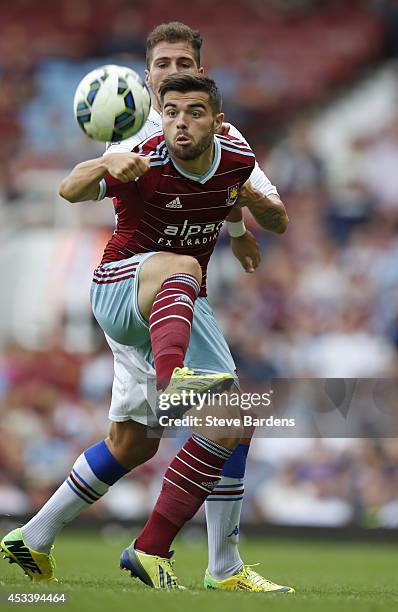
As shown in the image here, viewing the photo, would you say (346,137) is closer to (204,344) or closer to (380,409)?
(380,409)

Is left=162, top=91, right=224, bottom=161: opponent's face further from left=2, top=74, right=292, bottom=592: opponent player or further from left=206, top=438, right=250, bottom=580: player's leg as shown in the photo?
left=206, top=438, right=250, bottom=580: player's leg

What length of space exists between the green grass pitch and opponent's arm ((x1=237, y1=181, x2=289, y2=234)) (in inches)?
71.3

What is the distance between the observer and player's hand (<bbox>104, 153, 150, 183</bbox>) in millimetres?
4910

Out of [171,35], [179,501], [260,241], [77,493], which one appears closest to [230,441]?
[179,501]

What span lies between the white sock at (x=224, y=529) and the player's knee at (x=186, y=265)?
1072 mm

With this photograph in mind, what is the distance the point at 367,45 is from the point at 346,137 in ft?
5.34

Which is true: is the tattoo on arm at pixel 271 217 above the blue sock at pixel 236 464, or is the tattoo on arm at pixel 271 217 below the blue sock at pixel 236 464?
above

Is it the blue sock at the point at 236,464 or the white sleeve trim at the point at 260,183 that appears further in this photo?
the white sleeve trim at the point at 260,183

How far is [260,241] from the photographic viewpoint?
13773 millimetres

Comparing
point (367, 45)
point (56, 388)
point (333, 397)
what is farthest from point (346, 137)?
point (333, 397)

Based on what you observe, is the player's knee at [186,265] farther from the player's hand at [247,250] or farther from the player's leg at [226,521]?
the player's hand at [247,250]

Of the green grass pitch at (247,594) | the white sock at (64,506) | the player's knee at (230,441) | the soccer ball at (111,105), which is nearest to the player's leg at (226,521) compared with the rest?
the green grass pitch at (247,594)

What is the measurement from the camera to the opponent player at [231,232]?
5.55 meters

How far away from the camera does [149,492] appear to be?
37.3 ft
